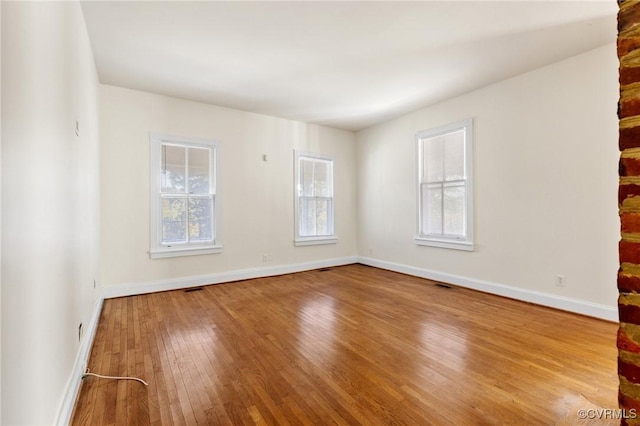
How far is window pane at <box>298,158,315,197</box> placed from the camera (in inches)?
224

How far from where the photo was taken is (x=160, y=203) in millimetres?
4270

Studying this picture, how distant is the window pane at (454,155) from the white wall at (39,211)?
4.47 meters

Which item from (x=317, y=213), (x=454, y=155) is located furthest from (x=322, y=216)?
(x=454, y=155)

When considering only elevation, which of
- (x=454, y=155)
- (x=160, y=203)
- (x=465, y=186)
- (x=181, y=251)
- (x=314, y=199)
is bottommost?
(x=181, y=251)

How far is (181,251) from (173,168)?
1224mm

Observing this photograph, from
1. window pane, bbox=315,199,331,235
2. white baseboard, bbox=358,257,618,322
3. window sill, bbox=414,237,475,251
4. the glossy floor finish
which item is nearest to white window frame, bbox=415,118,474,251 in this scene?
window sill, bbox=414,237,475,251

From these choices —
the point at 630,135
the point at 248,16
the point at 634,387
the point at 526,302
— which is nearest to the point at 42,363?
the point at 634,387

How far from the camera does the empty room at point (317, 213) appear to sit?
4.54 feet

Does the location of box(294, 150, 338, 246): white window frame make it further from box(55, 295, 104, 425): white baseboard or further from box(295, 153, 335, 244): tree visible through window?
box(55, 295, 104, 425): white baseboard

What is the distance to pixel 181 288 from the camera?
4367 mm

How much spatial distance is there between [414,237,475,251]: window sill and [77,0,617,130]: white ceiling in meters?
2.14

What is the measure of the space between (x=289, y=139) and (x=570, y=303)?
4598 mm

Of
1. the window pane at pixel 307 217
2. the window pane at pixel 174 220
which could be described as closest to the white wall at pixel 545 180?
the window pane at pixel 307 217

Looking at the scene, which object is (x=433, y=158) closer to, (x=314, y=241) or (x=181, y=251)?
(x=314, y=241)
